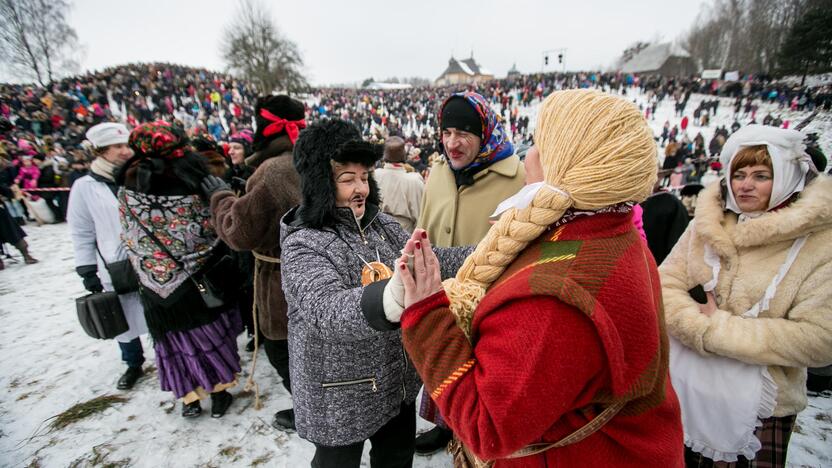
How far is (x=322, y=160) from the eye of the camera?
148cm

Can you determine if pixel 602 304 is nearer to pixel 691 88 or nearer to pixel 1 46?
pixel 691 88

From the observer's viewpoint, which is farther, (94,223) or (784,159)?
(94,223)

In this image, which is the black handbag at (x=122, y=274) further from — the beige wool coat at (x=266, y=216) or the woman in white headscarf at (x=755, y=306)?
the woman in white headscarf at (x=755, y=306)

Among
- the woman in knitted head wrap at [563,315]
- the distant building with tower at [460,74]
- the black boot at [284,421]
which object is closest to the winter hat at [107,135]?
the black boot at [284,421]

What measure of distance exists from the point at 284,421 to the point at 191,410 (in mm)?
807

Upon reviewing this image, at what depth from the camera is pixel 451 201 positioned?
2.37 metres

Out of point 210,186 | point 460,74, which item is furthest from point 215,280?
point 460,74

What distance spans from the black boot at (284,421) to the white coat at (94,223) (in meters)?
1.55

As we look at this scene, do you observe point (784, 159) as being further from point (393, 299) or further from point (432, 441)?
point (432, 441)

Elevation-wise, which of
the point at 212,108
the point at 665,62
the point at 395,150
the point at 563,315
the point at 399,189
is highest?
the point at 665,62

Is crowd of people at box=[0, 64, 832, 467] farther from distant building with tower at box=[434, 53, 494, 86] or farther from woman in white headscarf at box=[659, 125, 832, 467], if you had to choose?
distant building with tower at box=[434, 53, 494, 86]

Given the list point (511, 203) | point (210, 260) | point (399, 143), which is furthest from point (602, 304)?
point (399, 143)

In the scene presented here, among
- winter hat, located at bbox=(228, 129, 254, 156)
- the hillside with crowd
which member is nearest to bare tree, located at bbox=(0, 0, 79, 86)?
the hillside with crowd

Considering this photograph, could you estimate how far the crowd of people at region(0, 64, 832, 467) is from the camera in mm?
824
